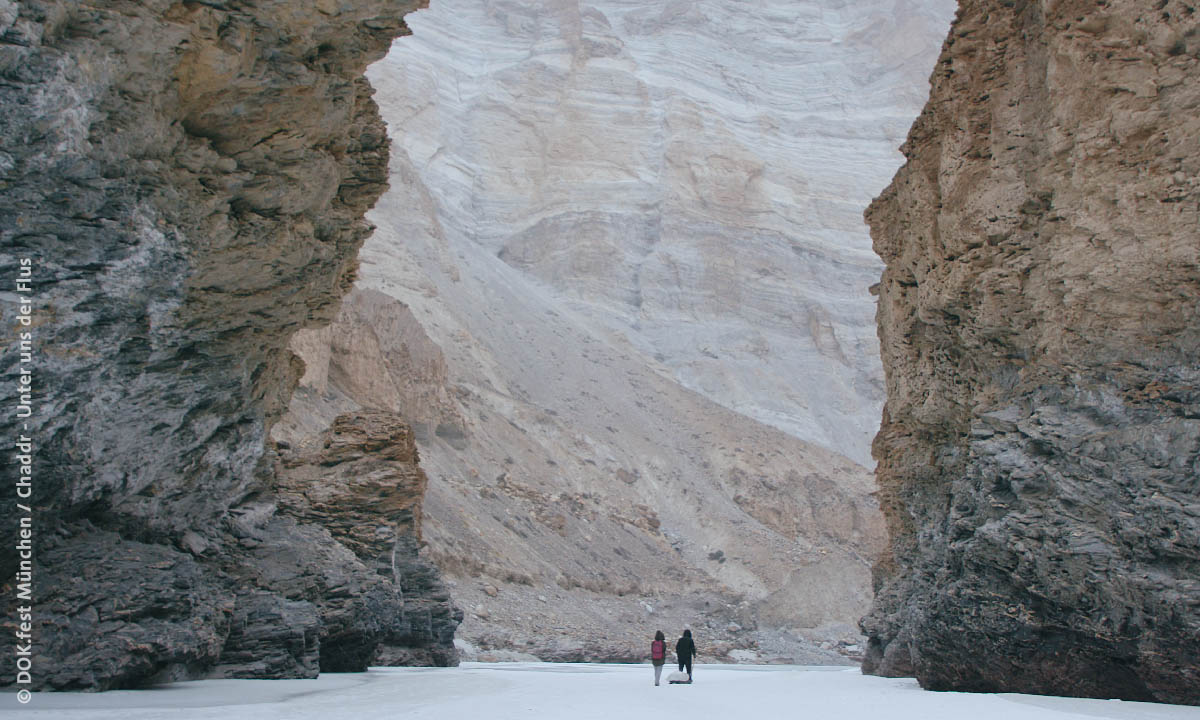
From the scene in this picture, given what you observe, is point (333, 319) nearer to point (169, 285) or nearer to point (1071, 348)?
point (169, 285)

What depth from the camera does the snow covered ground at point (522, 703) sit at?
6598 mm

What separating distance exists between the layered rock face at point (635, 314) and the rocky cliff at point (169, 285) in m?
12.8

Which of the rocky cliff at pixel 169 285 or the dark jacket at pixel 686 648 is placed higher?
the rocky cliff at pixel 169 285

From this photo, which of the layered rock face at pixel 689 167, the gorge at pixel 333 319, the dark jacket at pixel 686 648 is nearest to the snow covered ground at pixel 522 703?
the gorge at pixel 333 319

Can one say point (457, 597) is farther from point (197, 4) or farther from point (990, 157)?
point (197, 4)

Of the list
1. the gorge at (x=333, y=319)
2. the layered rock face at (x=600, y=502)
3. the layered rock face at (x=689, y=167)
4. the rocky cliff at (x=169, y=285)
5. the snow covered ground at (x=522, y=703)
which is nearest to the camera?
the rocky cliff at (x=169, y=285)

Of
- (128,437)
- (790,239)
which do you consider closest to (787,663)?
(128,437)

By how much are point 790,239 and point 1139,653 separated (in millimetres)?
65827

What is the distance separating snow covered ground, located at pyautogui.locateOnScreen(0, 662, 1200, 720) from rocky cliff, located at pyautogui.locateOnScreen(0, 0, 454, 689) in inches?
26.2

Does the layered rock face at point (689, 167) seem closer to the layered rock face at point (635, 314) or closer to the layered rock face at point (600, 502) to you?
the layered rock face at point (635, 314)

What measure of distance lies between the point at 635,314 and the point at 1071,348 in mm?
56216

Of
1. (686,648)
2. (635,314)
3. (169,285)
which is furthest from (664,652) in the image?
Result: (635,314)

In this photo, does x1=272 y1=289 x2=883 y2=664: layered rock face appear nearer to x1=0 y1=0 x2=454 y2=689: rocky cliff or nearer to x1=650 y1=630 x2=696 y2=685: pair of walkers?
x1=0 y1=0 x2=454 y2=689: rocky cliff

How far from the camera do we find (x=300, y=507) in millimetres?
13906
